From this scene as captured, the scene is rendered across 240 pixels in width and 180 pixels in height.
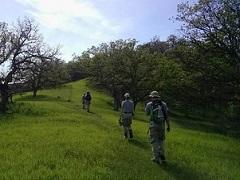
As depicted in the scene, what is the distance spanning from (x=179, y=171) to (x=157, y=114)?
7.58 ft

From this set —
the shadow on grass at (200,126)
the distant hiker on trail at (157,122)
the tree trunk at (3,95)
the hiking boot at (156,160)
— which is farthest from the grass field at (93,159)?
the shadow on grass at (200,126)

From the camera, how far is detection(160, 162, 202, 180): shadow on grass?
53.3ft

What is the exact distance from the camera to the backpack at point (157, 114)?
18094 mm

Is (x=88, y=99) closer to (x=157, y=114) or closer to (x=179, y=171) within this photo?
(x=157, y=114)

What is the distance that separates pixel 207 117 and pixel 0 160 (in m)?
71.5

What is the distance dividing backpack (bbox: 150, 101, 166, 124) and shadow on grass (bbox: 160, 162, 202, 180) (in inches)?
66.1

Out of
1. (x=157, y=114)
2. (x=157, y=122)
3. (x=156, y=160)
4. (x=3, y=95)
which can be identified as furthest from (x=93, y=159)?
(x=3, y=95)

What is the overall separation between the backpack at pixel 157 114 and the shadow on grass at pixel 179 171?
5.51 ft

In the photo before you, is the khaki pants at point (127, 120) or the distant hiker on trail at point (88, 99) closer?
the khaki pants at point (127, 120)

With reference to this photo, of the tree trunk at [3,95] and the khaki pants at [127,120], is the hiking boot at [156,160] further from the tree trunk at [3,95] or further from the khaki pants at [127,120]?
the tree trunk at [3,95]

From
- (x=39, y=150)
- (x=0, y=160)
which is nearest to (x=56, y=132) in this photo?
(x=39, y=150)

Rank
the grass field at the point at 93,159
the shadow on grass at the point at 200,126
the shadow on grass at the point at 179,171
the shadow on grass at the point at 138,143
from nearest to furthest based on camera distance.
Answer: the grass field at the point at 93,159 → the shadow on grass at the point at 179,171 → the shadow on grass at the point at 138,143 → the shadow on grass at the point at 200,126

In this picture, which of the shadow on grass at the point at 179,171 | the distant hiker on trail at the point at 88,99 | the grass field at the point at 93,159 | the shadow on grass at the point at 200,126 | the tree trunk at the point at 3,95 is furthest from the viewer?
the shadow on grass at the point at 200,126

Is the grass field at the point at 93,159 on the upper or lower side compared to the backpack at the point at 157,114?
lower
